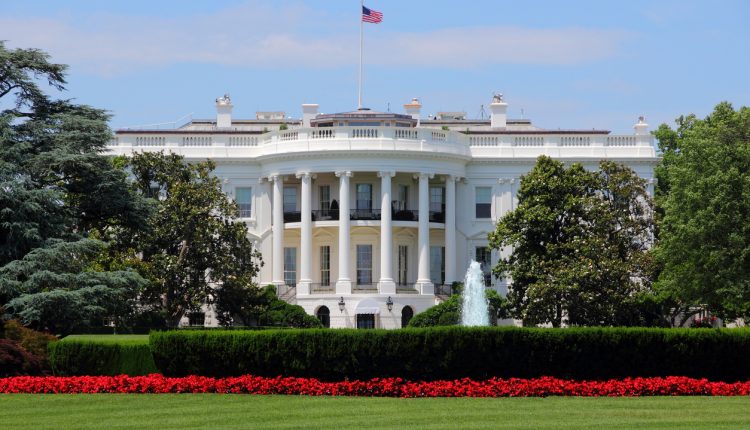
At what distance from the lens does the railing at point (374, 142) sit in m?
75.4

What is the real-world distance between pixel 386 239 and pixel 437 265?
14.4ft

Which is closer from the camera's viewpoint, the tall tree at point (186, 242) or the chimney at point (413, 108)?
the tall tree at point (186, 242)

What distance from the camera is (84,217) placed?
155ft

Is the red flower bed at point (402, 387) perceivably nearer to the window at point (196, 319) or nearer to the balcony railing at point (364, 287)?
the window at point (196, 319)

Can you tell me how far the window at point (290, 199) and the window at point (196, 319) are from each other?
8117 millimetres

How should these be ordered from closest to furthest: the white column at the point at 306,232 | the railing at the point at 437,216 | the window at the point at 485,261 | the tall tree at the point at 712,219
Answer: the tall tree at the point at 712,219 → the white column at the point at 306,232 → the window at the point at 485,261 → the railing at the point at 437,216

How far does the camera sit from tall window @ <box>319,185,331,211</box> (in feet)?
256

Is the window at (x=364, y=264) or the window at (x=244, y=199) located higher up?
the window at (x=244, y=199)

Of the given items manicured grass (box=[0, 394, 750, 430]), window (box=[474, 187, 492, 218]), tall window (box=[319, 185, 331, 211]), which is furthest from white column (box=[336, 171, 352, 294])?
manicured grass (box=[0, 394, 750, 430])

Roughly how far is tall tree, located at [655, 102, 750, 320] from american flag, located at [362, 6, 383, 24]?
22.0 metres

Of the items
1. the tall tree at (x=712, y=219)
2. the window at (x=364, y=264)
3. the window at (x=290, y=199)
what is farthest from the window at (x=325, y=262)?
the tall tree at (x=712, y=219)

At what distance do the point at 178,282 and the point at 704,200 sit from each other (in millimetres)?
22627

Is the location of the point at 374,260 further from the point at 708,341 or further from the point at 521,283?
the point at 708,341

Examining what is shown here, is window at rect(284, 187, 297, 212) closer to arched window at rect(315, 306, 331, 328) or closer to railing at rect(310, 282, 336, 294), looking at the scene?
railing at rect(310, 282, 336, 294)
